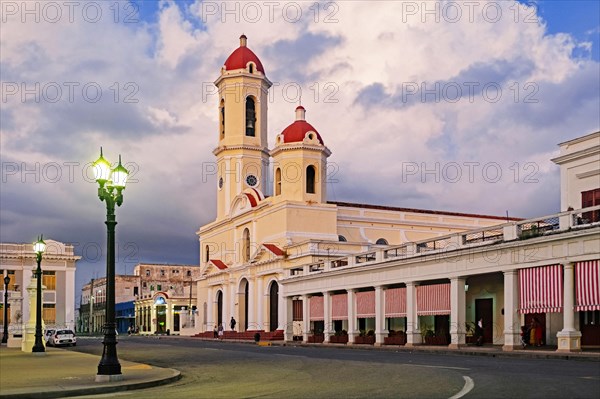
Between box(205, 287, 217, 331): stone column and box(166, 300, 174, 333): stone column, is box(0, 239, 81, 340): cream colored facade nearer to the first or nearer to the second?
box(166, 300, 174, 333): stone column

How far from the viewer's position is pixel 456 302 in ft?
121

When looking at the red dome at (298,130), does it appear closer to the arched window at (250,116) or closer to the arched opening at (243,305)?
the arched window at (250,116)

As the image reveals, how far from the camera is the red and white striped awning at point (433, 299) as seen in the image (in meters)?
38.2

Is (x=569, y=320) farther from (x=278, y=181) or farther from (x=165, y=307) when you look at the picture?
(x=165, y=307)

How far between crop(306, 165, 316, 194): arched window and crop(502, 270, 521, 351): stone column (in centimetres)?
3486

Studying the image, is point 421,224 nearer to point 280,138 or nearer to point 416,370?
point 280,138

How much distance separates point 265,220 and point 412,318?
30.7 metres

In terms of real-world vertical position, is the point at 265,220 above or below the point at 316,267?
above

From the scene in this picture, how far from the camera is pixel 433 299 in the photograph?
39.1 meters

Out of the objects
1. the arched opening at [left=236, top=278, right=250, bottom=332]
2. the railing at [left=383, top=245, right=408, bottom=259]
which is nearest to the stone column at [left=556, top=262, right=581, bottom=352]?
the railing at [left=383, top=245, right=408, bottom=259]

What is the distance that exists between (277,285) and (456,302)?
29603mm

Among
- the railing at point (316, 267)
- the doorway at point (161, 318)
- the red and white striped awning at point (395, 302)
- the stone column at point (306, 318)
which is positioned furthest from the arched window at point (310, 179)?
the doorway at point (161, 318)

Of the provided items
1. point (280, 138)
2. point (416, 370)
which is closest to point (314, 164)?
point (280, 138)

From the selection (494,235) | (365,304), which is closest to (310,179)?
(365,304)
